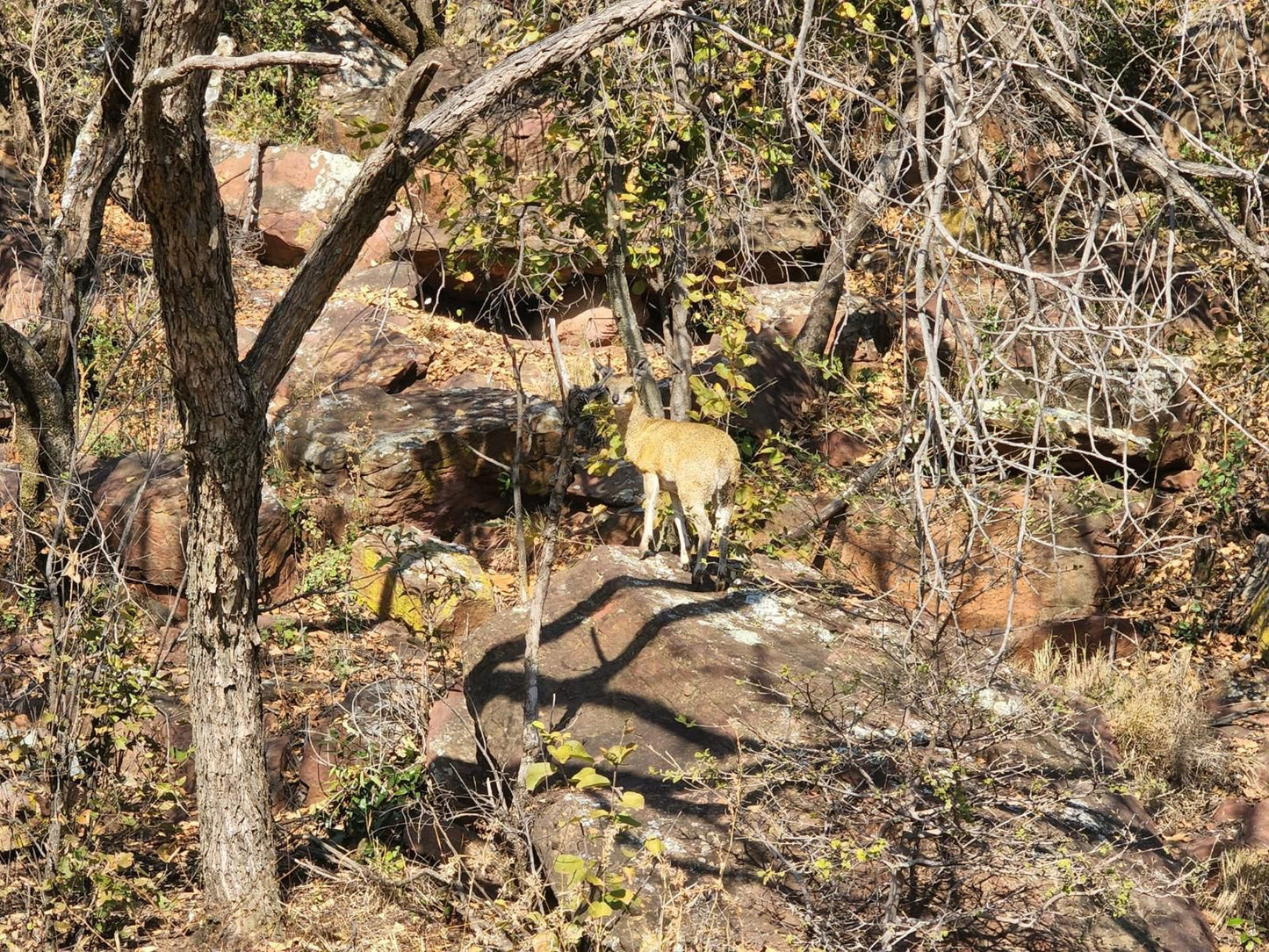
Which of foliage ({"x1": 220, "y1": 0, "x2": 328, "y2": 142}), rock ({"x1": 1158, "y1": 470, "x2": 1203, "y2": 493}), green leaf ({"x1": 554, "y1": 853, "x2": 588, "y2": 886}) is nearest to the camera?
green leaf ({"x1": 554, "y1": 853, "x2": 588, "y2": 886})

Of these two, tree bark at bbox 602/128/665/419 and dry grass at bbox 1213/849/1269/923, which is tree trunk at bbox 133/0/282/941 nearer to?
tree bark at bbox 602/128/665/419

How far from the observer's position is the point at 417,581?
425 inches

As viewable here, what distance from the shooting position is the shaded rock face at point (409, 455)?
11914 mm

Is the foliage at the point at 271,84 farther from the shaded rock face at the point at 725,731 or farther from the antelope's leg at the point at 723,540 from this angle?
the antelope's leg at the point at 723,540

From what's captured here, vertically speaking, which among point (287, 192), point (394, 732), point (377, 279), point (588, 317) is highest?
→ point (287, 192)

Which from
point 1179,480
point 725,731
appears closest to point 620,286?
point 725,731

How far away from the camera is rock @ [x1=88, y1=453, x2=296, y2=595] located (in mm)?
10812

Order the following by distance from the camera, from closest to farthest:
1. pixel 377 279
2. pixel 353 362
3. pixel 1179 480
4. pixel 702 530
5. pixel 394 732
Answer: pixel 702 530 → pixel 394 732 → pixel 1179 480 → pixel 353 362 → pixel 377 279

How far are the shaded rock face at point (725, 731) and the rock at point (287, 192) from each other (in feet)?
31.7

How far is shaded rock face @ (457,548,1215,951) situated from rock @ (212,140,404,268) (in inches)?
380

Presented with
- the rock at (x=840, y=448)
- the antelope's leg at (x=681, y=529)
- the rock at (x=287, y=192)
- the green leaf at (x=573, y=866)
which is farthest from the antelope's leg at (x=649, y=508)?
the rock at (x=287, y=192)

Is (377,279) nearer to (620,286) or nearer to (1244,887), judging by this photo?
(620,286)

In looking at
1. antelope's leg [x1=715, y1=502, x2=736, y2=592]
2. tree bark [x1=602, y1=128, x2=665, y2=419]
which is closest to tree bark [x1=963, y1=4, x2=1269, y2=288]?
antelope's leg [x1=715, y1=502, x2=736, y2=592]

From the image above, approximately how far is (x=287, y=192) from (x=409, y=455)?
6518mm
